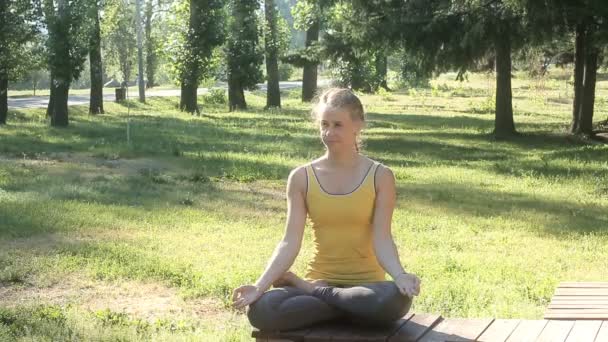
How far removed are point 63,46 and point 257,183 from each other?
554 inches

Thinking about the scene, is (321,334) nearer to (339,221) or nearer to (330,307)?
(330,307)

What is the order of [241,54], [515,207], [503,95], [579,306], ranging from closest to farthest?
[579,306]
[515,207]
[503,95]
[241,54]

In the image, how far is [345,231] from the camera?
16.1ft

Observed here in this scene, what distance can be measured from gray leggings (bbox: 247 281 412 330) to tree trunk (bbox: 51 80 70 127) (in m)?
23.6

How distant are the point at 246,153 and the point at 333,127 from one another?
15.4 m

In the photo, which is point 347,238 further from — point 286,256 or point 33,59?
point 33,59

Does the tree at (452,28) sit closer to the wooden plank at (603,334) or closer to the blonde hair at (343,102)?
the wooden plank at (603,334)

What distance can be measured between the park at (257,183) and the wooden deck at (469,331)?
2 centimetres

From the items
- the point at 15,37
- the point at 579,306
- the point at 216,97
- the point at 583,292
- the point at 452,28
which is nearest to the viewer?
the point at 579,306

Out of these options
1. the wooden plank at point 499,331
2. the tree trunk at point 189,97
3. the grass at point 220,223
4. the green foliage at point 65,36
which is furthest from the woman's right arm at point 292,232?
the tree trunk at point 189,97

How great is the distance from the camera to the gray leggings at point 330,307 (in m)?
4.53

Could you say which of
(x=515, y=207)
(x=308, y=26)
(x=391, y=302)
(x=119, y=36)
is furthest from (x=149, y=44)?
(x=391, y=302)

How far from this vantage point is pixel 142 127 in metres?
27.2

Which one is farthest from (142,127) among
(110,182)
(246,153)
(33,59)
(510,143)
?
(110,182)
